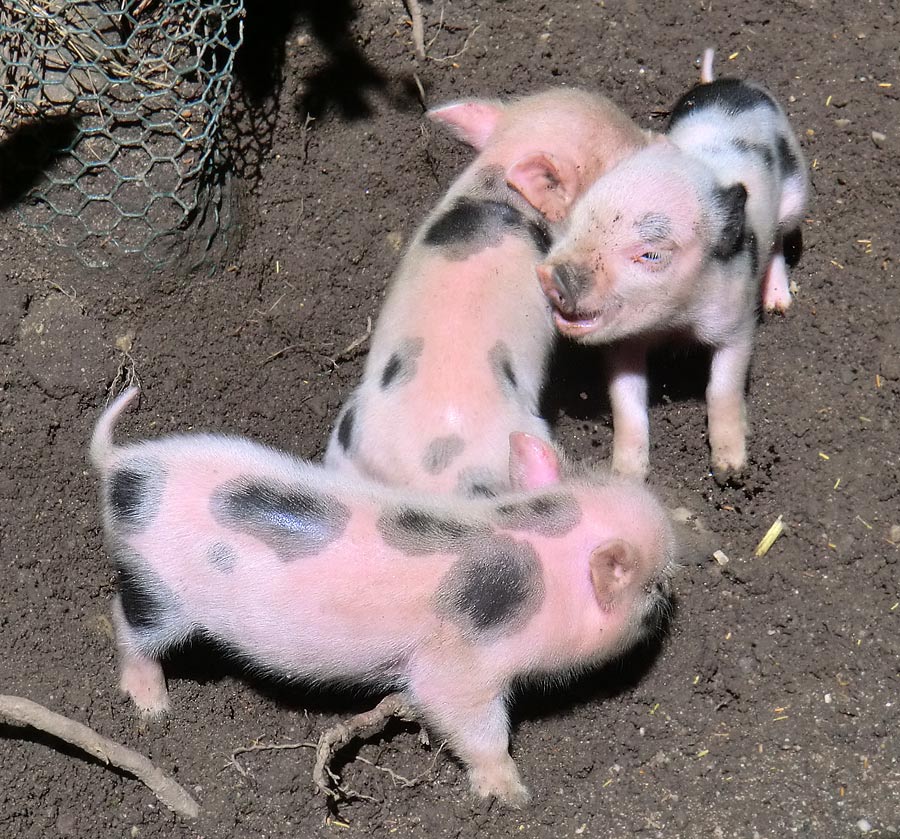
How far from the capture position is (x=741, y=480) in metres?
5.15

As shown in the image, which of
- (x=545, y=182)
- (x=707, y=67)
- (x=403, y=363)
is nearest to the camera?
(x=403, y=363)

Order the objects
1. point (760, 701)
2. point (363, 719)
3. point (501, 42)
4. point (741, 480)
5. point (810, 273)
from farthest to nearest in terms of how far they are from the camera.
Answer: point (501, 42) → point (810, 273) → point (741, 480) → point (760, 701) → point (363, 719)

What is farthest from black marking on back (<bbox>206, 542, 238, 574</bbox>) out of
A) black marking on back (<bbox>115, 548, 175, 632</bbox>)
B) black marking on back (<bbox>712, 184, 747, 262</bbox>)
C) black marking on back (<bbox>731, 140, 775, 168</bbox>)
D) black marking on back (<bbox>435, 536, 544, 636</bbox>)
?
black marking on back (<bbox>731, 140, 775, 168</bbox>)

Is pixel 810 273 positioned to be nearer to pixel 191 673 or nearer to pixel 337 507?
pixel 337 507

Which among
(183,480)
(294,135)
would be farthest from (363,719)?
(294,135)

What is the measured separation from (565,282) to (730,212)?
0.84 m

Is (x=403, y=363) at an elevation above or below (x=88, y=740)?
above

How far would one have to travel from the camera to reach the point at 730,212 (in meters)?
4.46

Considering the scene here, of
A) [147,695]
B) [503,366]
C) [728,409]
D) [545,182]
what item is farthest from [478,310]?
[147,695]

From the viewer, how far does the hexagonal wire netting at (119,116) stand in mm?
5141

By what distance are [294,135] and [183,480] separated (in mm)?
2578

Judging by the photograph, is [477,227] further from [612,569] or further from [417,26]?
[612,569]

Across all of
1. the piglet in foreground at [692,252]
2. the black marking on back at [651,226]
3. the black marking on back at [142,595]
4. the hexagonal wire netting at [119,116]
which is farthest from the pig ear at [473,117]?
the black marking on back at [142,595]

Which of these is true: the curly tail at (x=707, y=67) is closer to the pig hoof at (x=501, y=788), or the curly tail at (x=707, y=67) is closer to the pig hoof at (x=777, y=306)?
the pig hoof at (x=777, y=306)
